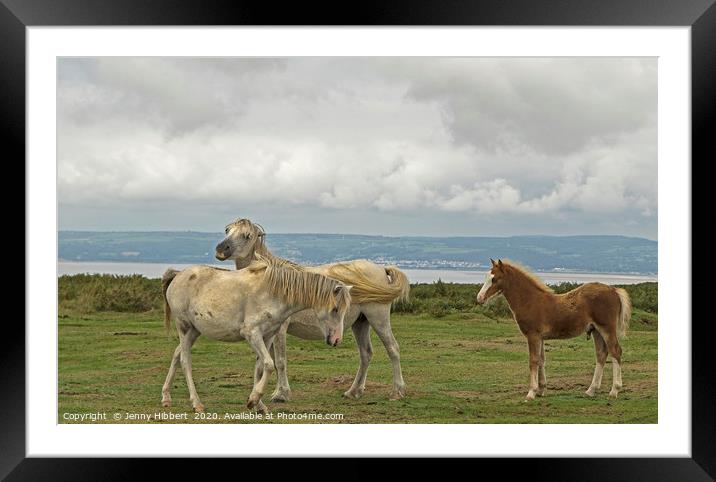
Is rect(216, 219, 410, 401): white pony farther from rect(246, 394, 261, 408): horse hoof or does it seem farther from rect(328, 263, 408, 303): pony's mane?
rect(246, 394, 261, 408): horse hoof

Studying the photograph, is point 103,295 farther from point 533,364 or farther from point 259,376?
point 533,364

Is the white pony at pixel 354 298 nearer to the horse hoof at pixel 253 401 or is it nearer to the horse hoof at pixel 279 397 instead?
the horse hoof at pixel 279 397

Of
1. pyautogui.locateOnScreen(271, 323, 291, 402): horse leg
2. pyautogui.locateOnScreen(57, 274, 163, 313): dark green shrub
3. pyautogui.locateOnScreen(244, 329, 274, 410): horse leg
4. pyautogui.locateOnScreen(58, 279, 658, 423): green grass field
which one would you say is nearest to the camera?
pyautogui.locateOnScreen(244, 329, 274, 410): horse leg

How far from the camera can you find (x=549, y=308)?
895 cm

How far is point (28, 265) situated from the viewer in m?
6.95

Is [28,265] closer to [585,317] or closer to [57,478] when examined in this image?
[57,478]

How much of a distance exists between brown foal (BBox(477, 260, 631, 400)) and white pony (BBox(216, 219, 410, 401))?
1.20m

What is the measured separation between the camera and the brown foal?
895cm

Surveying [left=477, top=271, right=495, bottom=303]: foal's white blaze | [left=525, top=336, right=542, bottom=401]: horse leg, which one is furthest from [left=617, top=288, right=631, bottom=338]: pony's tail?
[left=477, top=271, right=495, bottom=303]: foal's white blaze

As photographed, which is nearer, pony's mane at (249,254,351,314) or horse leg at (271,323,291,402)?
pony's mane at (249,254,351,314)

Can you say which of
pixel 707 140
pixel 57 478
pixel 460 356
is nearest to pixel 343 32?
pixel 707 140

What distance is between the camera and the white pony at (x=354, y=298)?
344 inches

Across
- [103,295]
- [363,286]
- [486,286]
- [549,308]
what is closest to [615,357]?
[549,308]

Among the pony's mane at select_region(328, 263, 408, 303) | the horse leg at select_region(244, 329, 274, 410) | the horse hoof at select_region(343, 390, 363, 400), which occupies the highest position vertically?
the pony's mane at select_region(328, 263, 408, 303)
